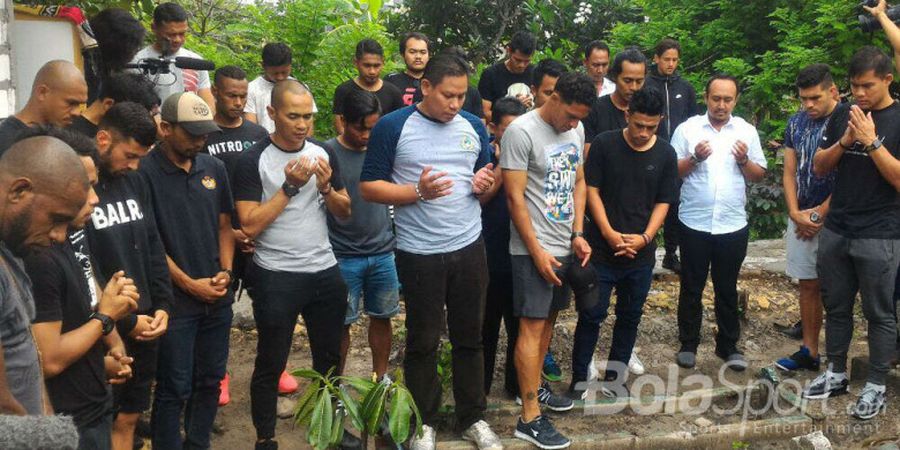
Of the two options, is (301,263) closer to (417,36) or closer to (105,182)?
(105,182)

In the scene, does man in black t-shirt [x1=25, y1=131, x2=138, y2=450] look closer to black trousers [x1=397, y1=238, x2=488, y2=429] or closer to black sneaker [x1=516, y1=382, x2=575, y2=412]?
black trousers [x1=397, y1=238, x2=488, y2=429]

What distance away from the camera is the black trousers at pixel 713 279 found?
19.9ft

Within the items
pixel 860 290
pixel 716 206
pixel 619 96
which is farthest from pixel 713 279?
pixel 619 96

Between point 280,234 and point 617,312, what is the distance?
2355mm

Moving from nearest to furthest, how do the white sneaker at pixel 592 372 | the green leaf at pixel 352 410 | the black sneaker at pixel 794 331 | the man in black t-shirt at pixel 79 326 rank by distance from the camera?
the man in black t-shirt at pixel 79 326 < the green leaf at pixel 352 410 < the white sneaker at pixel 592 372 < the black sneaker at pixel 794 331

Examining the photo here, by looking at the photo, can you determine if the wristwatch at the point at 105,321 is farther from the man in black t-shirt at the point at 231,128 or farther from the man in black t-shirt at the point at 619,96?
the man in black t-shirt at the point at 619,96

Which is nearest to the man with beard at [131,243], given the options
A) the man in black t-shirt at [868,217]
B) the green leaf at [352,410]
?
the green leaf at [352,410]

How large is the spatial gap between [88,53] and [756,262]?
6.02m

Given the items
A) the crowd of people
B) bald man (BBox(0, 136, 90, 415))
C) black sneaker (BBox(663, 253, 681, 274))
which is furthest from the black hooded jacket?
bald man (BBox(0, 136, 90, 415))

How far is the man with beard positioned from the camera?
3.86m

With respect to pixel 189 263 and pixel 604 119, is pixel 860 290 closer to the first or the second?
pixel 604 119

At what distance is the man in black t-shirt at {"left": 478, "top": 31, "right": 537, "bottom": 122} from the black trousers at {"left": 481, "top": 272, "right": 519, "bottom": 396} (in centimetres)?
219

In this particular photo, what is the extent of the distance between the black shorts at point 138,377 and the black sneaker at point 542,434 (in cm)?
200

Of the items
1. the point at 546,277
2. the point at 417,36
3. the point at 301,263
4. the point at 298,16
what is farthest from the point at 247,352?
the point at 298,16
